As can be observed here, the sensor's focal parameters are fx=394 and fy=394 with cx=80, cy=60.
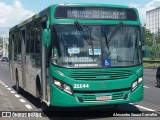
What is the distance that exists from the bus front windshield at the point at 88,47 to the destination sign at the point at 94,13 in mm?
297

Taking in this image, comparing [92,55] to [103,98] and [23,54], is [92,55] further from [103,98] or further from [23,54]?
[23,54]

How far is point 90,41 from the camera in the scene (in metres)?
9.67

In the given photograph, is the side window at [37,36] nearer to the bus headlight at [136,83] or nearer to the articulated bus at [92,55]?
the articulated bus at [92,55]

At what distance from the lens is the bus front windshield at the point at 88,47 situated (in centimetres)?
961

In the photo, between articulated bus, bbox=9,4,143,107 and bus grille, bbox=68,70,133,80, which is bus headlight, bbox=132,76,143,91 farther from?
bus grille, bbox=68,70,133,80

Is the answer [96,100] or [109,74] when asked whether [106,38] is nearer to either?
[109,74]

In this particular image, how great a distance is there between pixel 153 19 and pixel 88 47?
121m

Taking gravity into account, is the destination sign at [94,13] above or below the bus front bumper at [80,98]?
above

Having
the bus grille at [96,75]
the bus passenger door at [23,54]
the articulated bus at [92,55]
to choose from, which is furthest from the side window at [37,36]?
the bus passenger door at [23,54]

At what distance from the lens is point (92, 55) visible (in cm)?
966

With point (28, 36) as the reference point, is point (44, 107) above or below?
below

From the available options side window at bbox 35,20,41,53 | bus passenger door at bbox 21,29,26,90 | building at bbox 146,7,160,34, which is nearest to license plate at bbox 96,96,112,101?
side window at bbox 35,20,41,53

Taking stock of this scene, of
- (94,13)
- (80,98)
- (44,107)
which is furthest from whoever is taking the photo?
(44,107)

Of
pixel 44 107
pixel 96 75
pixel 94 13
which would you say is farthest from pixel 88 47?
pixel 44 107
